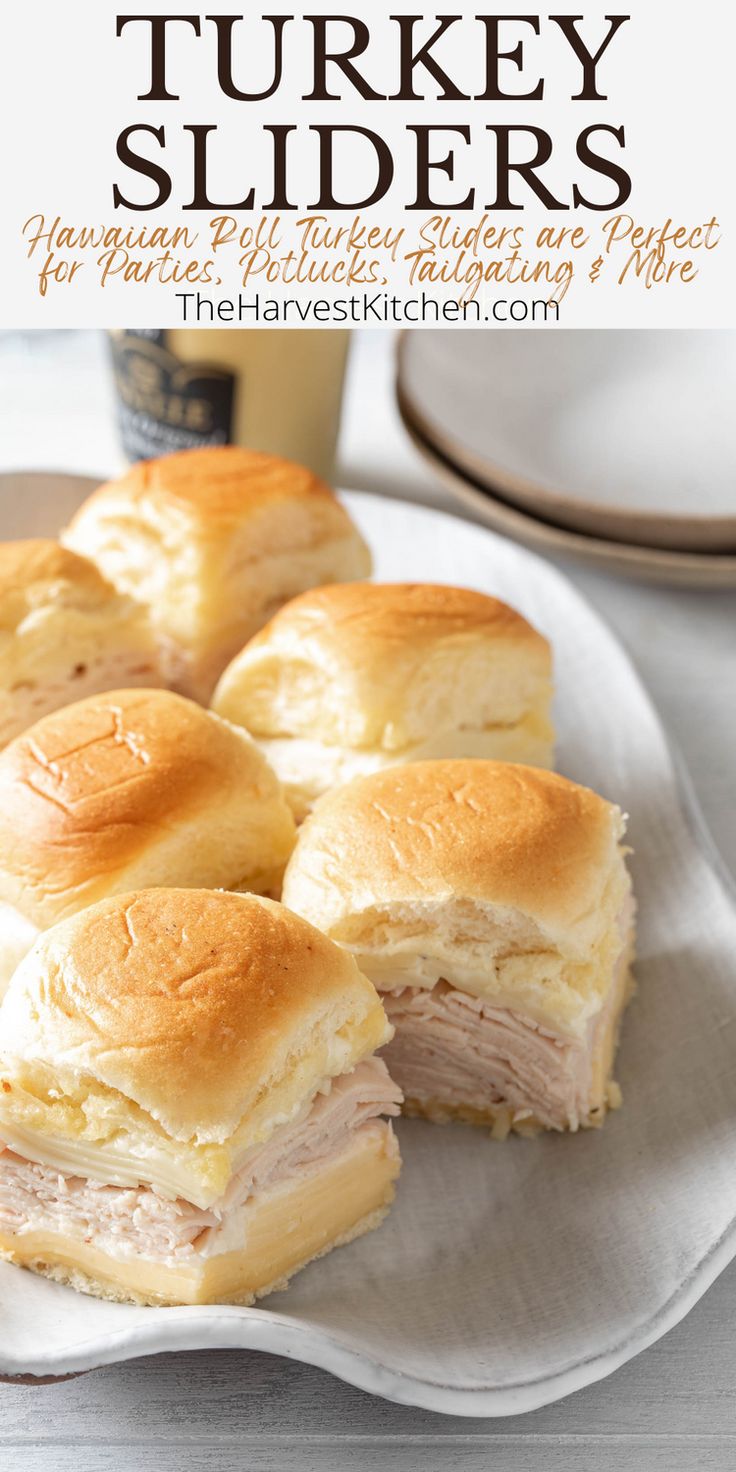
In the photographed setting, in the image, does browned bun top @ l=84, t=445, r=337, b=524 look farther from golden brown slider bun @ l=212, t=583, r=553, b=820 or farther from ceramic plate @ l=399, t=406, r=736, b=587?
ceramic plate @ l=399, t=406, r=736, b=587

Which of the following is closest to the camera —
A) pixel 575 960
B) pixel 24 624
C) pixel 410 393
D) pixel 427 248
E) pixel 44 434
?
pixel 575 960

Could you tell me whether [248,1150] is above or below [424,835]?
below

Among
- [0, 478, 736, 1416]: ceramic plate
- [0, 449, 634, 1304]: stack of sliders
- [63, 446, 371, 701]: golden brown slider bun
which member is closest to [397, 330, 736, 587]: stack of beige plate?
[63, 446, 371, 701]: golden brown slider bun

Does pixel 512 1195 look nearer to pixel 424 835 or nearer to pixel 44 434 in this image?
pixel 424 835

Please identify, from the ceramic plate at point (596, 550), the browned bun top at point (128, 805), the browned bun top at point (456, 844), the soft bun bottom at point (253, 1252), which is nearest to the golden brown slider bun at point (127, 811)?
the browned bun top at point (128, 805)

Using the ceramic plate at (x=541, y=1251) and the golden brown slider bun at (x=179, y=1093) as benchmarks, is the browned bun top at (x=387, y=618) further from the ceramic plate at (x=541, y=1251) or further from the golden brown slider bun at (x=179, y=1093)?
the golden brown slider bun at (x=179, y=1093)

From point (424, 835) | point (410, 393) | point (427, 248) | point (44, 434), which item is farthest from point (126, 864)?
point (44, 434)
